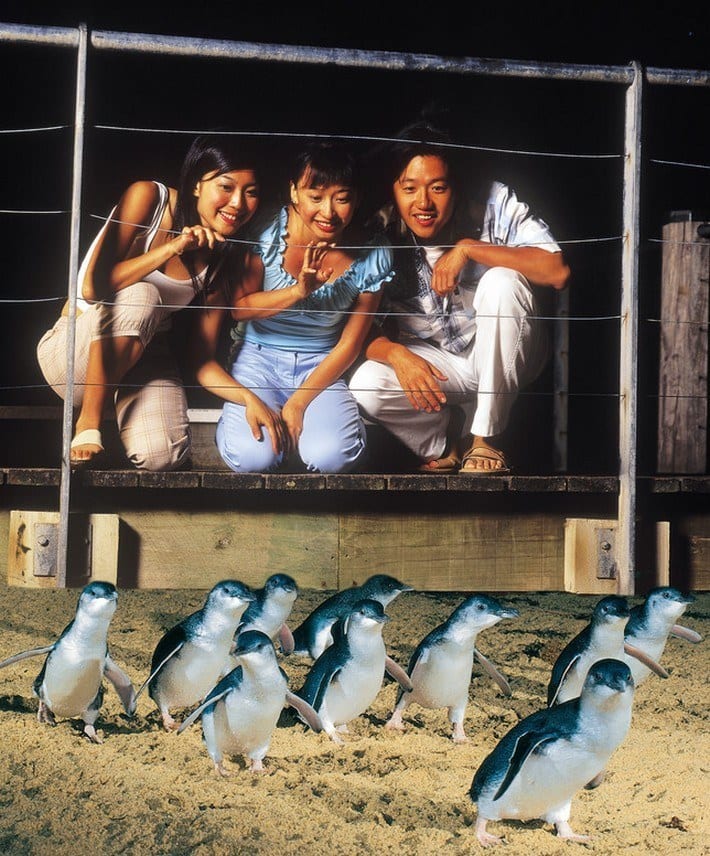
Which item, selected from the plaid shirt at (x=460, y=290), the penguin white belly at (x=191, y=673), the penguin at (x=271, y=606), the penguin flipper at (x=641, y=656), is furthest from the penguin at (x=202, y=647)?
the plaid shirt at (x=460, y=290)

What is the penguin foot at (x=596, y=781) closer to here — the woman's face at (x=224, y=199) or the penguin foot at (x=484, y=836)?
the penguin foot at (x=484, y=836)

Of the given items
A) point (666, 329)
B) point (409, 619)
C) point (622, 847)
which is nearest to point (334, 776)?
point (622, 847)

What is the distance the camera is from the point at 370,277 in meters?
6.01

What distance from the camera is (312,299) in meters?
5.95

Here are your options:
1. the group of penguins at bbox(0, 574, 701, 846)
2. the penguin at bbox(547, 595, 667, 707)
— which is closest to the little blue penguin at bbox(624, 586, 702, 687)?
the group of penguins at bbox(0, 574, 701, 846)

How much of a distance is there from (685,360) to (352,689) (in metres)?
3.73

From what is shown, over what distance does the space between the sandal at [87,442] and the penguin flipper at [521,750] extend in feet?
11.3

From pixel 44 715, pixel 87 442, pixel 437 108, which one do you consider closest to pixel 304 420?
pixel 87 442

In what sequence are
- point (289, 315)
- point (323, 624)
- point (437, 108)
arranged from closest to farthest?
point (323, 624)
point (289, 315)
point (437, 108)

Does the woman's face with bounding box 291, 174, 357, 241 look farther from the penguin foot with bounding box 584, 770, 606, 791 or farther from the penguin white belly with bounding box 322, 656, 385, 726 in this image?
the penguin foot with bounding box 584, 770, 606, 791

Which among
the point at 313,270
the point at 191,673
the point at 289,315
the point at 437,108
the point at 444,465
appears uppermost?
the point at 437,108

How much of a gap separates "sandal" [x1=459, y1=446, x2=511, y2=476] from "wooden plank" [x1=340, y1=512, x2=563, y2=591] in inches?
9.6

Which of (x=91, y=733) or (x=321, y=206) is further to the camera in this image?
(x=321, y=206)

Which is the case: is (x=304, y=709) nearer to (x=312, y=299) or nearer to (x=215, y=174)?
(x=312, y=299)
